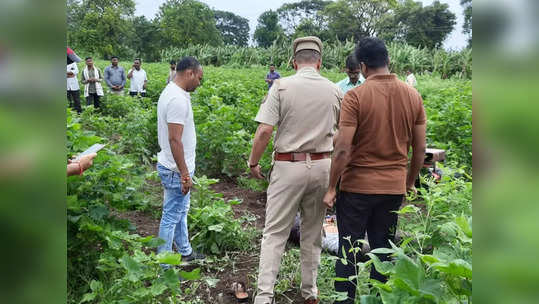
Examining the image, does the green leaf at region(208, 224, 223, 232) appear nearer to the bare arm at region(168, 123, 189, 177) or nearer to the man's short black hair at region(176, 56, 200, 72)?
the bare arm at region(168, 123, 189, 177)

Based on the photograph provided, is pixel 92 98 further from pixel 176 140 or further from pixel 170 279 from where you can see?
pixel 170 279

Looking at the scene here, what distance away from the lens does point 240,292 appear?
3.67m

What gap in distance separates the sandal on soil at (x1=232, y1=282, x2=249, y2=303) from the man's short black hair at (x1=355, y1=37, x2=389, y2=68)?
2.04m

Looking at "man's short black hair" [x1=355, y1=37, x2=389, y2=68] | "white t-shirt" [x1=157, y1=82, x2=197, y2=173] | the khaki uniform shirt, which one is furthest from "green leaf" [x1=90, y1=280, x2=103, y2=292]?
"man's short black hair" [x1=355, y1=37, x2=389, y2=68]

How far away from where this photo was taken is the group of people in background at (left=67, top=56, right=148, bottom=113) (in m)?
10.6

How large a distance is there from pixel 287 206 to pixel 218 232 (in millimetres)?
1381

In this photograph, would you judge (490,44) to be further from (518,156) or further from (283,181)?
(283,181)

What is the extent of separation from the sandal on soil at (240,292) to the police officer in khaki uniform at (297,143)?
29 centimetres

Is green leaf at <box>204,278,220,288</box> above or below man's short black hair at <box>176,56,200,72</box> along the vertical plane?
below

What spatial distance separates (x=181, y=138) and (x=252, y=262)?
1.44m

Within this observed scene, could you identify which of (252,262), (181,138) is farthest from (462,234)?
(252,262)

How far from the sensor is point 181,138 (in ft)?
12.1

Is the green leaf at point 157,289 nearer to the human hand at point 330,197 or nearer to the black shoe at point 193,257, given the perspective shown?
the human hand at point 330,197

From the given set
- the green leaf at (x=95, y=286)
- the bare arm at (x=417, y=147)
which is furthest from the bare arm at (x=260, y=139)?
the green leaf at (x=95, y=286)
